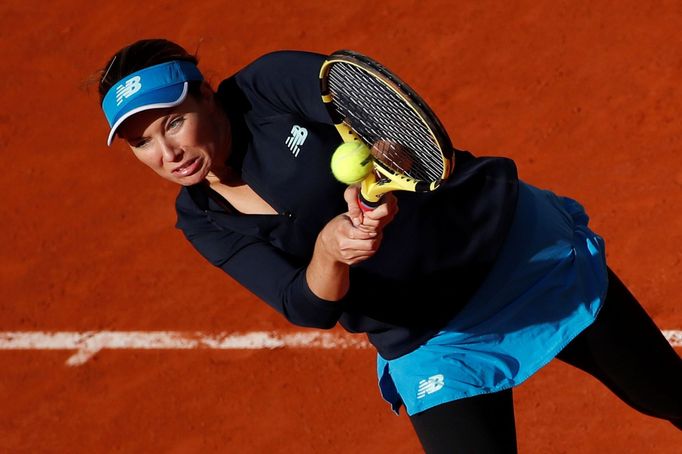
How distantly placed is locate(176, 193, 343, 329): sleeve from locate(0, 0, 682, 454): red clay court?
210 centimetres

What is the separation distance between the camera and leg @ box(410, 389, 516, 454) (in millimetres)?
3521

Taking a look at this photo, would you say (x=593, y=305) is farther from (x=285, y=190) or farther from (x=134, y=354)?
(x=134, y=354)

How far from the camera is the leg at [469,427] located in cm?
352

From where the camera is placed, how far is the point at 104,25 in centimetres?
770

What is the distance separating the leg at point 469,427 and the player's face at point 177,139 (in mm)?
1185

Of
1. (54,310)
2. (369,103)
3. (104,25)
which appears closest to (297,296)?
(369,103)

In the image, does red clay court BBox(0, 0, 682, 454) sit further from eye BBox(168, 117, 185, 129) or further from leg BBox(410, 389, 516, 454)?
eye BBox(168, 117, 185, 129)

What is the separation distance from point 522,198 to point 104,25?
16.2 feet

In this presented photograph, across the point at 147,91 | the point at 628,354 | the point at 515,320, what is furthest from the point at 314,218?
the point at 628,354

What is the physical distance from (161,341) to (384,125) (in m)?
3.12

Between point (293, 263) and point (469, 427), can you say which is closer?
point (293, 263)

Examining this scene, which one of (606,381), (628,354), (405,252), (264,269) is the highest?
(405,252)

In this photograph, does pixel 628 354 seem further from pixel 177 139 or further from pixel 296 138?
pixel 177 139

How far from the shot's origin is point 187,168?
321 cm
